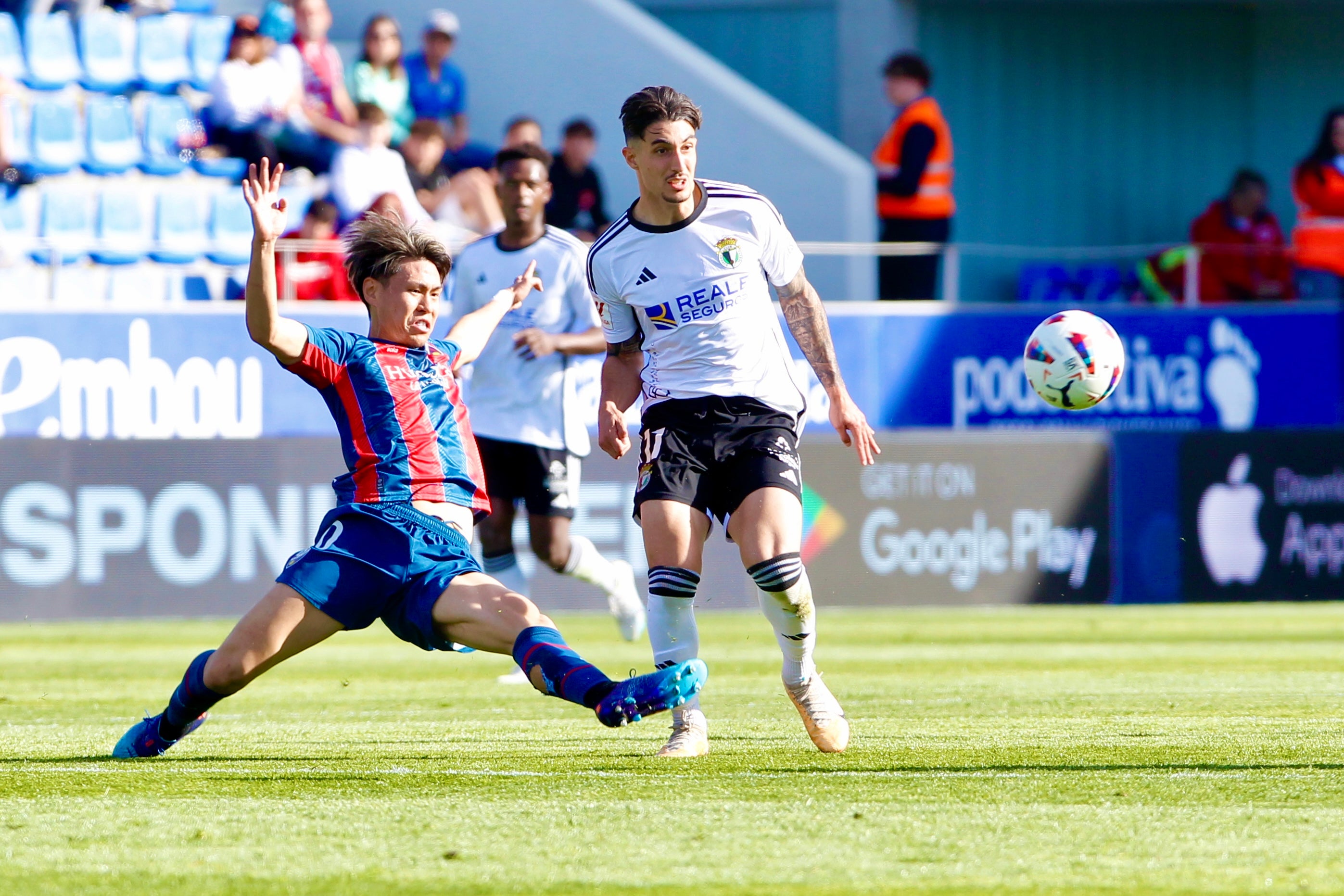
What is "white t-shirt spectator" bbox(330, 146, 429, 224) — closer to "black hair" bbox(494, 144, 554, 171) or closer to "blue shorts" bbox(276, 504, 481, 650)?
"black hair" bbox(494, 144, 554, 171)

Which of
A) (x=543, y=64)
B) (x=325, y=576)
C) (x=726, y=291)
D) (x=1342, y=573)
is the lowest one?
(x=1342, y=573)

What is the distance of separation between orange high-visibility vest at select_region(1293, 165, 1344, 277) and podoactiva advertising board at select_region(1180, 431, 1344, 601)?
3786mm

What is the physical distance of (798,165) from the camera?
18016 mm

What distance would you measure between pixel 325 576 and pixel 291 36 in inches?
511

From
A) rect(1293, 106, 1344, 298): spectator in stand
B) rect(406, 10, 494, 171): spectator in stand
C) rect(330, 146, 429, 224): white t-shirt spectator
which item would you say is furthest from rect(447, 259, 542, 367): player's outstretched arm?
rect(1293, 106, 1344, 298): spectator in stand

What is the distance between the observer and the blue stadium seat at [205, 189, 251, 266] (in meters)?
16.4

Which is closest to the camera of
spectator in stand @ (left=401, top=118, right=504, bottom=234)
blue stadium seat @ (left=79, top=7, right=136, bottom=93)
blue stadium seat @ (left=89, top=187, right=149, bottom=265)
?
spectator in stand @ (left=401, top=118, right=504, bottom=234)

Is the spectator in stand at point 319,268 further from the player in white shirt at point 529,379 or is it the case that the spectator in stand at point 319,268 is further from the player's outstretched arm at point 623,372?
the player's outstretched arm at point 623,372

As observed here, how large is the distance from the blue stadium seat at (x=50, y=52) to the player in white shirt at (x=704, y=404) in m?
12.3

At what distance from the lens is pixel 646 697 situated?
4957mm

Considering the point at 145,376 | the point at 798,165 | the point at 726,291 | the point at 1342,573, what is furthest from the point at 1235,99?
the point at 726,291

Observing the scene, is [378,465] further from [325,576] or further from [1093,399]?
[1093,399]

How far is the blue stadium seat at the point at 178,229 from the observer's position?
16.2 m

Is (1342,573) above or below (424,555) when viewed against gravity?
below
